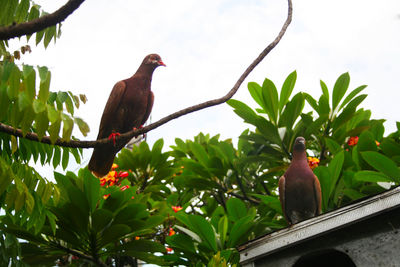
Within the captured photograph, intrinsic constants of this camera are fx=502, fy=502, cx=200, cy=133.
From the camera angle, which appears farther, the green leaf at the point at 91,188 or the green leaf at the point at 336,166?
the green leaf at the point at 336,166

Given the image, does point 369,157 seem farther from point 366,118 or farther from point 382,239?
point 366,118

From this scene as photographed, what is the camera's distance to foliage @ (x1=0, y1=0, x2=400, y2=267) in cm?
267

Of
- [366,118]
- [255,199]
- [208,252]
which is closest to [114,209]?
[208,252]

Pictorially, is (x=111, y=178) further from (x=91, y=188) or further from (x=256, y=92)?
(x=256, y=92)

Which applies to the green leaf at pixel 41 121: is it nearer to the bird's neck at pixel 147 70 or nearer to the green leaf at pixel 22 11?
the green leaf at pixel 22 11

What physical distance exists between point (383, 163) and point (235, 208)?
1237mm

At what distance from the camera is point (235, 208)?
13.1ft

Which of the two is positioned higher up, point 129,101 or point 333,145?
point 129,101

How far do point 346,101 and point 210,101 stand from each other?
9.40 ft

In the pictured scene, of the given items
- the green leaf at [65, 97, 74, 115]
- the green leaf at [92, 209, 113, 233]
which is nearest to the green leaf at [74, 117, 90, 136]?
the green leaf at [65, 97, 74, 115]

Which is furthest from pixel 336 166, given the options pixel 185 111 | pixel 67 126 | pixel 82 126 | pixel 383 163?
pixel 67 126

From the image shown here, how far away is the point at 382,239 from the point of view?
7.21 ft

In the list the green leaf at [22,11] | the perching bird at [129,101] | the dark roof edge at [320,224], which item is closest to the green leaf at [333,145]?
the perching bird at [129,101]

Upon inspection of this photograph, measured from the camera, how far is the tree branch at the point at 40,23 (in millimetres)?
1622
